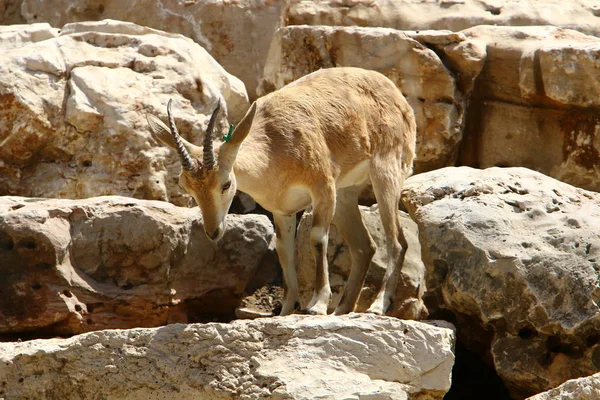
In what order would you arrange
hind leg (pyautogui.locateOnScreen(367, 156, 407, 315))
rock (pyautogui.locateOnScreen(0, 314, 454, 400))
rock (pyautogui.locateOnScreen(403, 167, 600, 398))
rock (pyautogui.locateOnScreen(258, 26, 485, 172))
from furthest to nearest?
rock (pyautogui.locateOnScreen(258, 26, 485, 172)), hind leg (pyautogui.locateOnScreen(367, 156, 407, 315)), rock (pyautogui.locateOnScreen(403, 167, 600, 398)), rock (pyautogui.locateOnScreen(0, 314, 454, 400))

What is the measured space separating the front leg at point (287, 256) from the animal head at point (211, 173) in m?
0.97

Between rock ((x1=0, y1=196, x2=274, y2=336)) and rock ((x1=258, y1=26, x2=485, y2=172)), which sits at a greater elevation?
rock ((x1=258, y1=26, x2=485, y2=172))

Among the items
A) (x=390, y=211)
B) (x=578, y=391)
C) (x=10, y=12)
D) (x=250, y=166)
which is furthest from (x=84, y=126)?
(x=578, y=391)

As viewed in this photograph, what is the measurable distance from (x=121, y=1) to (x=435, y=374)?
8.18 metres

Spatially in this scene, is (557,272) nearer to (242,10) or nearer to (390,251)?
(390,251)

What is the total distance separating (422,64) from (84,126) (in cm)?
371

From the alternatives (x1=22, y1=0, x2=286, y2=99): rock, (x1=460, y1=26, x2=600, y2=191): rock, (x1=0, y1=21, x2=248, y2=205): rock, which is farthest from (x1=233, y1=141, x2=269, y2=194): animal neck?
(x1=22, y1=0, x2=286, y2=99): rock

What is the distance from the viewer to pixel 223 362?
22.7 ft

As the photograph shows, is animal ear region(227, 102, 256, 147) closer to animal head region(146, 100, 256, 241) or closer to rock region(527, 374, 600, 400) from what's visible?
animal head region(146, 100, 256, 241)

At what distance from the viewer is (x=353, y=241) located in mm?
9227

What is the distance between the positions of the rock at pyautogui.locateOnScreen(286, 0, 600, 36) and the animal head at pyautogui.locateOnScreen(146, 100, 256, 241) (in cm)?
Answer: 521

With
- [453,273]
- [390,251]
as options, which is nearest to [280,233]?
[390,251]

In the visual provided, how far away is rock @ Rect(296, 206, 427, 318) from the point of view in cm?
925

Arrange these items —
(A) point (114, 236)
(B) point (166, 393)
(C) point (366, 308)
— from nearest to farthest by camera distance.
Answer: (B) point (166, 393)
(A) point (114, 236)
(C) point (366, 308)
